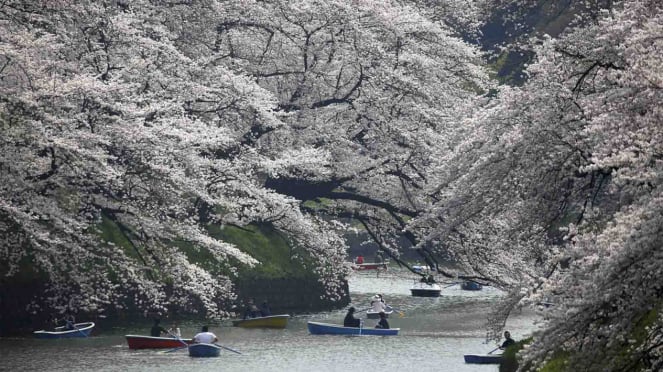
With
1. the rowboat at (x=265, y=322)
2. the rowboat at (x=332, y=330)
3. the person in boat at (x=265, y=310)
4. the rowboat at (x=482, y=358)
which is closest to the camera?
the rowboat at (x=482, y=358)

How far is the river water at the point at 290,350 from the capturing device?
27969mm

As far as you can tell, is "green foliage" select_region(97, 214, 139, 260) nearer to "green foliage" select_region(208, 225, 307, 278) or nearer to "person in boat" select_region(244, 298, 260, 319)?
"green foliage" select_region(208, 225, 307, 278)

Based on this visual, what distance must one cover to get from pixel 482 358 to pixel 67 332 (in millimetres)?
11279

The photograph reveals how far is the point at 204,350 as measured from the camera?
100 feet

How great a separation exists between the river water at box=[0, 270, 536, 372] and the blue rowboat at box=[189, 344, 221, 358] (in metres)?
0.26

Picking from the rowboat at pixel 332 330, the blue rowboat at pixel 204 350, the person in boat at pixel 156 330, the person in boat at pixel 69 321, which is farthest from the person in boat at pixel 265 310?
the blue rowboat at pixel 204 350

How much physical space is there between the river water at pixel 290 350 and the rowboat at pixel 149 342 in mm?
312

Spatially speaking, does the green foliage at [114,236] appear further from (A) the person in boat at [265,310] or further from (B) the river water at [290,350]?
(A) the person in boat at [265,310]

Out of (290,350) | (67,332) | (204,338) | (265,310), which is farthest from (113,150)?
(265,310)

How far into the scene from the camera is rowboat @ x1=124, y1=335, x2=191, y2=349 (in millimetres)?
30344

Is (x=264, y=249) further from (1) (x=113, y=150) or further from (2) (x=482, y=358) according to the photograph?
(2) (x=482, y=358)

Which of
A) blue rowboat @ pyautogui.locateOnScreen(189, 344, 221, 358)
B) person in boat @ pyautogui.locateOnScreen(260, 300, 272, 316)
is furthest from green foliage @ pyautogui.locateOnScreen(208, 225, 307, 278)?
blue rowboat @ pyautogui.locateOnScreen(189, 344, 221, 358)

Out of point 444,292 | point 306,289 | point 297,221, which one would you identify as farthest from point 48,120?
point 444,292

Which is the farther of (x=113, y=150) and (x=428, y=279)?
(x=428, y=279)
